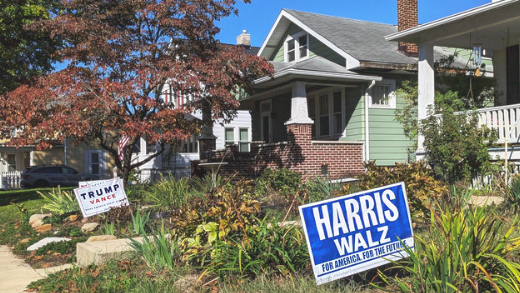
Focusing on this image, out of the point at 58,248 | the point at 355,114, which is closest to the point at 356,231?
the point at 58,248

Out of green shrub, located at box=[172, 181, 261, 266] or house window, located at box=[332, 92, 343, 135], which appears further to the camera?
house window, located at box=[332, 92, 343, 135]

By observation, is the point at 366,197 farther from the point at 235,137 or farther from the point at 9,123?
the point at 235,137

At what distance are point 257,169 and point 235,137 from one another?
13.6m

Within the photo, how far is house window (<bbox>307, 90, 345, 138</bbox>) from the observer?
58.0ft

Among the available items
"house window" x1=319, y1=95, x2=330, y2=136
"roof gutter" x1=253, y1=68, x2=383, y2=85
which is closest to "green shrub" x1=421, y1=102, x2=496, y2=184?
"roof gutter" x1=253, y1=68, x2=383, y2=85

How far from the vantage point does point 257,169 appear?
56.0 ft

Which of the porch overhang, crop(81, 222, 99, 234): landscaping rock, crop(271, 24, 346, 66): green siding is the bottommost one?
crop(81, 222, 99, 234): landscaping rock

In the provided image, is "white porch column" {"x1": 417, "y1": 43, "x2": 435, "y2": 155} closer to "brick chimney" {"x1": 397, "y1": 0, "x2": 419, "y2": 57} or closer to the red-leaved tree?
the red-leaved tree

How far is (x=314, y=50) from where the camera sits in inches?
731

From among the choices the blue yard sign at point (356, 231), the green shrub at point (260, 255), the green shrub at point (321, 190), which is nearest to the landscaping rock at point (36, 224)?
the green shrub at point (321, 190)

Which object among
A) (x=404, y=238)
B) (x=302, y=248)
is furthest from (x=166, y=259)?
(x=404, y=238)

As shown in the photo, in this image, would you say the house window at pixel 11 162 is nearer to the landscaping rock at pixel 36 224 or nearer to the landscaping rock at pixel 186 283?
the landscaping rock at pixel 36 224

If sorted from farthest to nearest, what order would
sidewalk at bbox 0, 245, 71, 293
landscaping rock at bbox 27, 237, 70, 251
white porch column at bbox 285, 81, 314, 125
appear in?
1. white porch column at bbox 285, 81, 314, 125
2. landscaping rock at bbox 27, 237, 70, 251
3. sidewalk at bbox 0, 245, 71, 293

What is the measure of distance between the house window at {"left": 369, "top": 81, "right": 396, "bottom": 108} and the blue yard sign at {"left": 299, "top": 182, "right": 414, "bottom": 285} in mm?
12464
